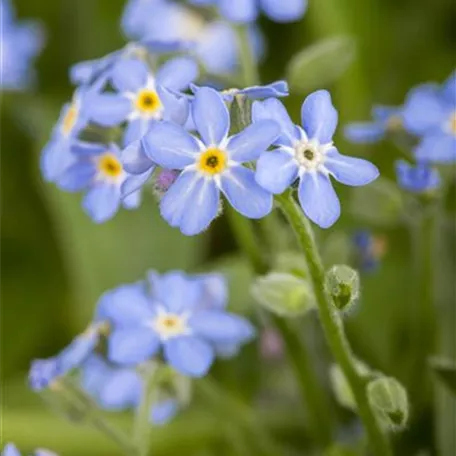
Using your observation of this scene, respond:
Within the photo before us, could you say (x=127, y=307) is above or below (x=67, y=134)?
below

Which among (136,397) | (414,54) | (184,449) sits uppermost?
(414,54)

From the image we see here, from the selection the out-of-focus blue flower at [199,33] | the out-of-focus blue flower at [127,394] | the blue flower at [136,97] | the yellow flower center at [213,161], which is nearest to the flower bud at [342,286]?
the yellow flower center at [213,161]

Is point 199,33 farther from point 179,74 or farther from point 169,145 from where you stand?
point 169,145

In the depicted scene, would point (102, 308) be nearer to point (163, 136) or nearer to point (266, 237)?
point (266, 237)

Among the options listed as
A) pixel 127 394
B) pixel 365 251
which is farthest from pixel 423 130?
pixel 127 394

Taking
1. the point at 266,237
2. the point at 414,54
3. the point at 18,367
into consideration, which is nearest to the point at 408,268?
the point at 266,237

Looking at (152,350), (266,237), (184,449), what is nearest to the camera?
(152,350)

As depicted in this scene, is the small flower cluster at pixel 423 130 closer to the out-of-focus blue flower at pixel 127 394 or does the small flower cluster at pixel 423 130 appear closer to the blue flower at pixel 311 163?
the blue flower at pixel 311 163
